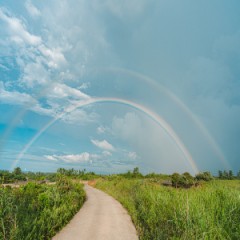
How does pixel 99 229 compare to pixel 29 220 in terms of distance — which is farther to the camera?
pixel 99 229

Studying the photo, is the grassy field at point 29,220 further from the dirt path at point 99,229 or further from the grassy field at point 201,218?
the grassy field at point 201,218

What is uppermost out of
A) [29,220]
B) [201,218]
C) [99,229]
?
Answer: [201,218]

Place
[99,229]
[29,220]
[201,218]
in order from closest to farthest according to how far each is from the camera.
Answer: [201,218]
[29,220]
[99,229]

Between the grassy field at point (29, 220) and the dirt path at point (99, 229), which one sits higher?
the grassy field at point (29, 220)

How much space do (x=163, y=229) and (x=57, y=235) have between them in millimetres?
4116

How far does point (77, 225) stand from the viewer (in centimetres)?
Answer: 1134

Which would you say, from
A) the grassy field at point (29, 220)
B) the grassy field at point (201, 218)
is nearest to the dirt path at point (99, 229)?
the grassy field at point (29, 220)

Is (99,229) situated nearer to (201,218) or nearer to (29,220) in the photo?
(29,220)

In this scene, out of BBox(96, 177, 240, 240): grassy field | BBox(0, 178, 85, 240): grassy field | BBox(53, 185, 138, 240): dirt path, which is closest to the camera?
BBox(96, 177, 240, 240): grassy field

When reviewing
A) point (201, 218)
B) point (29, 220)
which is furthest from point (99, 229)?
point (201, 218)

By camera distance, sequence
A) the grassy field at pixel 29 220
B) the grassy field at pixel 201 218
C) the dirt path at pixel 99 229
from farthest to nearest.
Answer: the dirt path at pixel 99 229
the grassy field at pixel 29 220
the grassy field at pixel 201 218

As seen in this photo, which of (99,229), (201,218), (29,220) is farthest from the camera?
(99,229)

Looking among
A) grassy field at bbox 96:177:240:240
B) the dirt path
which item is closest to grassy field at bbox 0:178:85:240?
the dirt path

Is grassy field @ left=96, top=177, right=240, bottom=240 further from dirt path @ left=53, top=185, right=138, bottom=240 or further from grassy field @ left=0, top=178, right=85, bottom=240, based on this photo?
grassy field @ left=0, top=178, right=85, bottom=240
